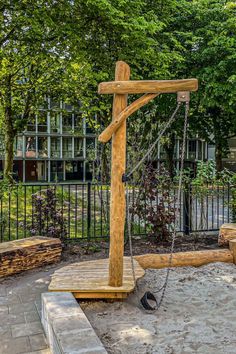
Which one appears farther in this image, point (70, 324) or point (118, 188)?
point (118, 188)

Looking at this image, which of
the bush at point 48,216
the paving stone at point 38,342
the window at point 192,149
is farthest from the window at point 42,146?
the paving stone at point 38,342

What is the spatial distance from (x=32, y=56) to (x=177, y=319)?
9440 mm

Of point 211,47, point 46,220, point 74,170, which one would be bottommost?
point 46,220

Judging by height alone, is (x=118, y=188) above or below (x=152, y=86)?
below

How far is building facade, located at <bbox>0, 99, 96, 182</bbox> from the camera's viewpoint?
91.6 ft

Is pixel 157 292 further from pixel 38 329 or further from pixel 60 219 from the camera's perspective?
pixel 60 219

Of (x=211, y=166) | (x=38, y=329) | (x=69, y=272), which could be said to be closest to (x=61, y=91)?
(x=211, y=166)

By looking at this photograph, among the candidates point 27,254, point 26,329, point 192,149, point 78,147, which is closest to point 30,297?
point 26,329

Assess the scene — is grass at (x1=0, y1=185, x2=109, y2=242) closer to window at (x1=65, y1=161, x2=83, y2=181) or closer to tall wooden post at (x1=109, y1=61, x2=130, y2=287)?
tall wooden post at (x1=109, y1=61, x2=130, y2=287)

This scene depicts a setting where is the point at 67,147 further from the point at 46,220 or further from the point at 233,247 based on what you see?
the point at 233,247

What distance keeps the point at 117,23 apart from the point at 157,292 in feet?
18.7

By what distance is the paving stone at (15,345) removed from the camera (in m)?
2.95

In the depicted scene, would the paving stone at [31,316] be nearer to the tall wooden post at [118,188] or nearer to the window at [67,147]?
the tall wooden post at [118,188]

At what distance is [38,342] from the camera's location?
→ 3.12m
